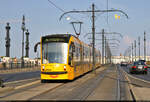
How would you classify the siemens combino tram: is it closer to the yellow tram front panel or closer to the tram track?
the yellow tram front panel

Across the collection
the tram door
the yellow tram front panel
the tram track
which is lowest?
the tram track

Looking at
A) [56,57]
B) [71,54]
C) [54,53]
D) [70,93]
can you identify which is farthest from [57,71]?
[70,93]

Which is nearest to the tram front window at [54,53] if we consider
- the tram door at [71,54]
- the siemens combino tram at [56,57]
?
the siemens combino tram at [56,57]

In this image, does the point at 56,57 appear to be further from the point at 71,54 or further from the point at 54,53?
the point at 71,54

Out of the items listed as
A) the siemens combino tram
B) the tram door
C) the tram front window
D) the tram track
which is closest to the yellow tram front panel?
the siemens combino tram

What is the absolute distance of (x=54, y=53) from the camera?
20.1 metres

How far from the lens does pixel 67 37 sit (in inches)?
814

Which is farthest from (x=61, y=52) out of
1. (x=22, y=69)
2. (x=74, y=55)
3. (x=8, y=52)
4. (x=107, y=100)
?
(x=8, y=52)

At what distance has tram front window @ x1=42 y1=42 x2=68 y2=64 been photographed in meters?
20.1

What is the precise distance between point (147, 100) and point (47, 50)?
34.5ft

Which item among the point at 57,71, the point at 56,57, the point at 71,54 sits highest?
the point at 71,54

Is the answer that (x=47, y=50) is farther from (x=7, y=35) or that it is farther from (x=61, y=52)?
(x=7, y=35)

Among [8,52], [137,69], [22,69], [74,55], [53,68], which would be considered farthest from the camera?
[8,52]

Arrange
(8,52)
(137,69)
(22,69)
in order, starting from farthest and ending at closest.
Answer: (8,52) < (22,69) < (137,69)
